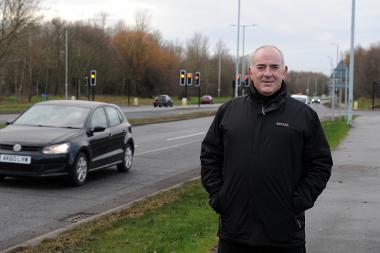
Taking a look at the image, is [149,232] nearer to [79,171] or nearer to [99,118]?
[79,171]

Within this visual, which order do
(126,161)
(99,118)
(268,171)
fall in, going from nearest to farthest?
(268,171)
(99,118)
(126,161)

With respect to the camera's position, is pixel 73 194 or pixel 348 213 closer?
pixel 348 213

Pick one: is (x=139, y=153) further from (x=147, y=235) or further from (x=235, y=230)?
(x=235, y=230)

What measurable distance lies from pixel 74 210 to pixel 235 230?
5.41 meters

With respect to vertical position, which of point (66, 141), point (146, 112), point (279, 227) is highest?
point (279, 227)

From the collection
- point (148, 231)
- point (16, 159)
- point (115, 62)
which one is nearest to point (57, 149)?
point (16, 159)

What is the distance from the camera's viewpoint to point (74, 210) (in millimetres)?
8367

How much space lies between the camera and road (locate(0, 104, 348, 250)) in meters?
7.36

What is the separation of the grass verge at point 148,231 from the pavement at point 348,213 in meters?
1.19

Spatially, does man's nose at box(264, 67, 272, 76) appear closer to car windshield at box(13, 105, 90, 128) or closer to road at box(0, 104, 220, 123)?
car windshield at box(13, 105, 90, 128)

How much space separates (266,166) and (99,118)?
28.9 ft

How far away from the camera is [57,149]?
996 cm

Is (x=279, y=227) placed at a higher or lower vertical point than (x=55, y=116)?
lower

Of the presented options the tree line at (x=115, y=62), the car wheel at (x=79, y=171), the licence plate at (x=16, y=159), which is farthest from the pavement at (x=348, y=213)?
the tree line at (x=115, y=62)
